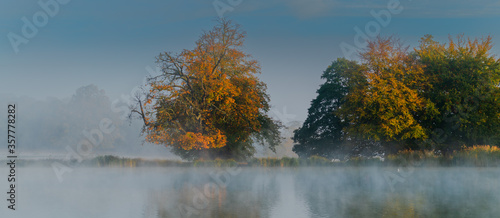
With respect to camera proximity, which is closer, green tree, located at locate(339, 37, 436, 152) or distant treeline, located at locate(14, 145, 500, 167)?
distant treeline, located at locate(14, 145, 500, 167)

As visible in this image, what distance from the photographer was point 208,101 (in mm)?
40219

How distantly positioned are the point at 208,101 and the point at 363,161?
44.6ft

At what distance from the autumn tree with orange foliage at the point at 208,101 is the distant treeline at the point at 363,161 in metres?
2.12

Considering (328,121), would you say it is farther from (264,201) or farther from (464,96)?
(264,201)

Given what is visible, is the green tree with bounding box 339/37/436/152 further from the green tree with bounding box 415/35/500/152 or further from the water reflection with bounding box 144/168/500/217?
the water reflection with bounding box 144/168/500/217

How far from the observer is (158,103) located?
41.4m

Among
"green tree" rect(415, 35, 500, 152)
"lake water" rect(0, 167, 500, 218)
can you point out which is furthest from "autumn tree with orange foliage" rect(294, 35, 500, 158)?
"lake water" rect(0, 167, 500, 218)

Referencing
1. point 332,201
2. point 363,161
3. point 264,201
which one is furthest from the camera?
point 363,161

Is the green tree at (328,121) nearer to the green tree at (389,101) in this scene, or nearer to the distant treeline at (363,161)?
the green tree at (389,101)

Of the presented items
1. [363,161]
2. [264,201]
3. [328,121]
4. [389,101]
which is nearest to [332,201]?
[264,201]

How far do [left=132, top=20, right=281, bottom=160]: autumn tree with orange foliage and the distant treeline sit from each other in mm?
→ 2117

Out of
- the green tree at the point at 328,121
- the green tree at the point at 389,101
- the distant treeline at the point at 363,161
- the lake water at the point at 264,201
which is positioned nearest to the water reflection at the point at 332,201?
the lake water at the point at 264,201

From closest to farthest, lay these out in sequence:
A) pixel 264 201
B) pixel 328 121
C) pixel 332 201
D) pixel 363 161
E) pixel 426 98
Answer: pixel 332 201 < pixel 264 201 < pixel 363 161 < pixel 426 98 < pixel 328 121

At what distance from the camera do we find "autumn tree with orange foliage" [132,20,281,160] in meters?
40.2
